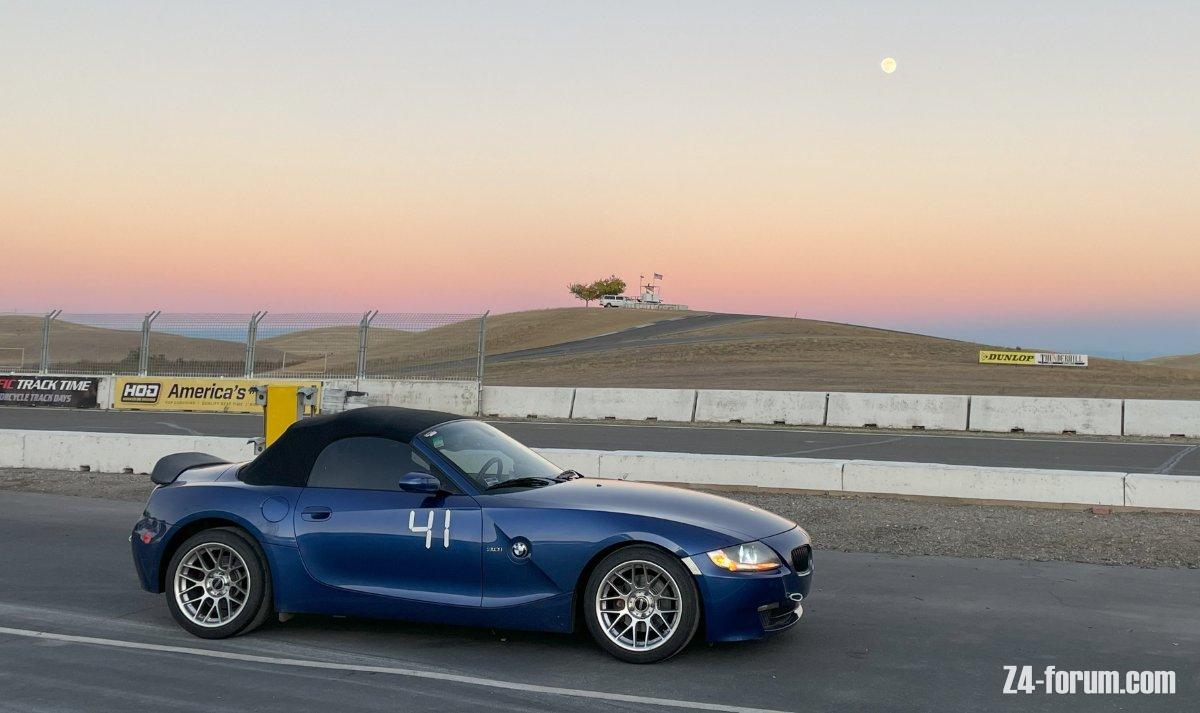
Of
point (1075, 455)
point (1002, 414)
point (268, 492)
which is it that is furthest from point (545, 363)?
point (268, 492)

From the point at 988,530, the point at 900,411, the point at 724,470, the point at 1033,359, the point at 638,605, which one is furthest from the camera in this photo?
the point at 1033,359

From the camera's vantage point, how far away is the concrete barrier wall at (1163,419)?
67.1 ft

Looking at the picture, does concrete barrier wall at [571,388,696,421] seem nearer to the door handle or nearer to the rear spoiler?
the rear spoiler

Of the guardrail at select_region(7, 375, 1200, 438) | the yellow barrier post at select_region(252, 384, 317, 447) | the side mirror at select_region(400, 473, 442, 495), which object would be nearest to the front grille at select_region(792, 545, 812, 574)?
the side mirror at select_region(400, 473, 442, 495)

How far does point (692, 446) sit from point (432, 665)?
1330cm

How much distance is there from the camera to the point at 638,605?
18.2 ft

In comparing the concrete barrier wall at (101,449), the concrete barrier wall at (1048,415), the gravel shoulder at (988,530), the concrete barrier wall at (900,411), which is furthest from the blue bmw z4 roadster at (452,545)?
the concrete barrier wall at (1048,415)

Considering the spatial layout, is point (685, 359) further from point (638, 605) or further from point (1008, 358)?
point (638, 605)

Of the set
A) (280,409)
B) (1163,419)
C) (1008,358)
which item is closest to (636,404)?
(1163,419)

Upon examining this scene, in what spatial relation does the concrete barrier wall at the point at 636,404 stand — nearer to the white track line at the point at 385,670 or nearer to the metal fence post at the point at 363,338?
the metal fence post at the point at 363,338

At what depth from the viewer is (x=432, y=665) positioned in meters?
5.56

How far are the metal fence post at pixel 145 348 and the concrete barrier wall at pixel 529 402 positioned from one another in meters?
8.99

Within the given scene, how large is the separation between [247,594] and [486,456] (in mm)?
1582

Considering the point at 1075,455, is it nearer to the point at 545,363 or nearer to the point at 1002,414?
the point at 1002,414
